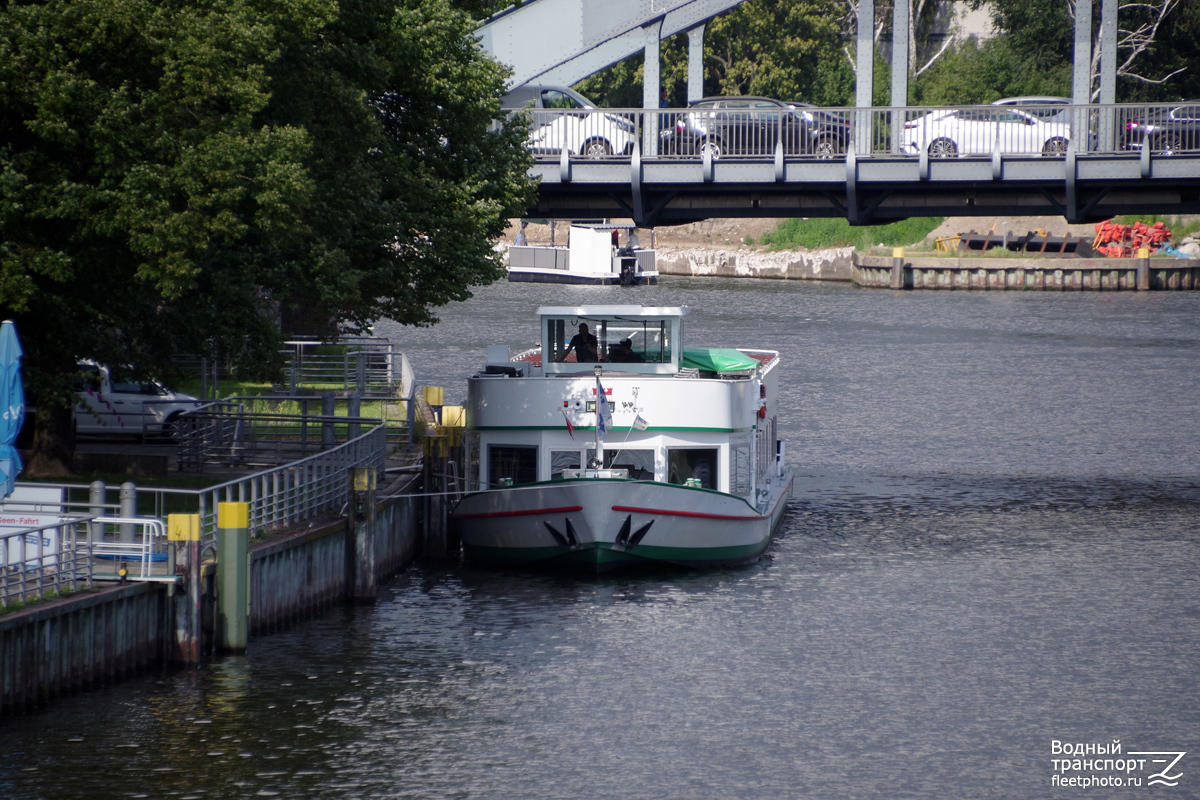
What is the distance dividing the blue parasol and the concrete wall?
86.5m

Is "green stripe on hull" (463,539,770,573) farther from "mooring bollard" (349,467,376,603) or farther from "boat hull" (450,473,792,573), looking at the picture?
"mooring bollard" (349,467,376,603)

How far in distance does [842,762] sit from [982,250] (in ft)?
271

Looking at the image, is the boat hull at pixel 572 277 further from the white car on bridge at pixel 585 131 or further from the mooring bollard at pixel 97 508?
the mooring bollard at pixel 97 508

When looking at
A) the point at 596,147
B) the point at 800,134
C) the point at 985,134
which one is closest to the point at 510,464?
the point at 596,147

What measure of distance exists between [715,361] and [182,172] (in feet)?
36.3

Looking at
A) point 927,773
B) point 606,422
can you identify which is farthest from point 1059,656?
point 606,422

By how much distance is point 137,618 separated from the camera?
60.0ft

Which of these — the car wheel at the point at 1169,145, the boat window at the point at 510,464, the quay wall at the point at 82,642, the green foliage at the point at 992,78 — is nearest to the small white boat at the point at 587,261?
the green foliage at the point at 992,78

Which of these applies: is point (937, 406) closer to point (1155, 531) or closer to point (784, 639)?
point (1155, 531)

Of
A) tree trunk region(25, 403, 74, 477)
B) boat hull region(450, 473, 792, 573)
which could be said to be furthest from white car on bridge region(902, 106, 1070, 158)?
tree trunk region(25, 403, 74, 477)

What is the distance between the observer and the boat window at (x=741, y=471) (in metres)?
26.6

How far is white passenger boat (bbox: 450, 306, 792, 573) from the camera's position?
25.0 metres

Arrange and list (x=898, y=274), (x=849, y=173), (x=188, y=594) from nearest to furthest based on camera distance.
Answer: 1. (x=188, y=594)
2. (x=849, y=173)
3. (x=898, y=274)

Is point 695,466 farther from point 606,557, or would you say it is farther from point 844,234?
point 844,234
